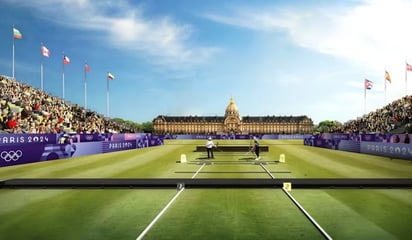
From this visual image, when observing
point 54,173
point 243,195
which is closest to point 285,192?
point 243,195

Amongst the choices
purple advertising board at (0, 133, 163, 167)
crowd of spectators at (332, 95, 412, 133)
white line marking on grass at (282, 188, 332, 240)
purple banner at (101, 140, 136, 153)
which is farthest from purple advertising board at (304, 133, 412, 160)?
purple advertising board at (0, 133, 163, 167)

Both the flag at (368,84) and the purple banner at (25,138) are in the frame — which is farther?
the flag at (368,84)

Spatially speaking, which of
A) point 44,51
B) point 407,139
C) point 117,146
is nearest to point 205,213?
point 407,139

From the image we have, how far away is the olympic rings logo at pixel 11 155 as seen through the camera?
28820mm

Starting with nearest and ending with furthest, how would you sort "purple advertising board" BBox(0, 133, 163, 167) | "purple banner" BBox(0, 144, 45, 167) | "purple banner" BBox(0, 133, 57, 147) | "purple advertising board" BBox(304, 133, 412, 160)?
1. "purple banner" BBox(0, 144, 45, 167)
2. "purple advertising board" BBox(0, 133, 163, 167)
3. "purple banner" BBox(0, 133, 57, 147)
4. "purple advertising board" BBox(304, 133, 412, 160)

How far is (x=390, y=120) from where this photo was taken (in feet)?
204

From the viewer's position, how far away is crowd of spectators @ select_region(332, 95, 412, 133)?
56.4m

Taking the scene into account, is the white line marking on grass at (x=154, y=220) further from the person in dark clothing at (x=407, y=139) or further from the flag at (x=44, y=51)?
the flag at (x=44, y=51)

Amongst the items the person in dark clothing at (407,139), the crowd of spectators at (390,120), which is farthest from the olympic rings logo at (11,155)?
the crowd of spectators at (390,120)

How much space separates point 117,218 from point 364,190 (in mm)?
10430

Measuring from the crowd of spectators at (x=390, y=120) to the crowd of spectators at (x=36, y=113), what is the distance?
42612 mm

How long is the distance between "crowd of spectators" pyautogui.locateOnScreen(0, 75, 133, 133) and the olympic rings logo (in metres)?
9.00

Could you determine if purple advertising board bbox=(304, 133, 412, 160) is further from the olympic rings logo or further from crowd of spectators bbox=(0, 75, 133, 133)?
crowd of spectators bbox=(0, 75, 133, 133)

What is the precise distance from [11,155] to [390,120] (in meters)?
52.4
